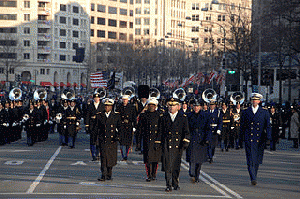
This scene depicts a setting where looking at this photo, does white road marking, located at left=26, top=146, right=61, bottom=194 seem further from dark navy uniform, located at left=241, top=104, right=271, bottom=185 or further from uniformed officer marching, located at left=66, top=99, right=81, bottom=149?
dark navy uniform, located at left=241, top=104, right=271, bottom=185

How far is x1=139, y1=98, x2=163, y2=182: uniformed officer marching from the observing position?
1602 cm

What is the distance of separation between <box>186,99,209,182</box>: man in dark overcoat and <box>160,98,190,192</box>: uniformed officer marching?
1382 millimetres

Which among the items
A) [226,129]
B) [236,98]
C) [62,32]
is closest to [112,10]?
[62,32]

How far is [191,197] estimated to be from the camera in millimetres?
13953

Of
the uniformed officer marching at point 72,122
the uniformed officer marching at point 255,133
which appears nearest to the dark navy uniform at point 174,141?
the uniformed officer marching at point 255,133

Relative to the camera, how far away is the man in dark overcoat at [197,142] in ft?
54.5

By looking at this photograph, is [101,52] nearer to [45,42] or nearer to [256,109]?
[45,42]

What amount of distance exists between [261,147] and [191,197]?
133 inches

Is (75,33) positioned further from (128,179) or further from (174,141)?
(174,141)

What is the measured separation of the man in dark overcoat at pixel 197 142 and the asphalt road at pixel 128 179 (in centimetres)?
33

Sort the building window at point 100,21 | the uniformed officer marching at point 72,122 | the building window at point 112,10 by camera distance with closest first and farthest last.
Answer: the uniformed officer marching at point 72,122, the building window at point 100,21, the building window at point 112,10

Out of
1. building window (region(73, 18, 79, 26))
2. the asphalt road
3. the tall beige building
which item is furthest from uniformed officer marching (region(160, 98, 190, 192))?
building window (region(73, 18, 79, 26))

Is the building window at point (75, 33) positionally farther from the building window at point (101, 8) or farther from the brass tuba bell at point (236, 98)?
the brass tuba bell at point (236, 98)

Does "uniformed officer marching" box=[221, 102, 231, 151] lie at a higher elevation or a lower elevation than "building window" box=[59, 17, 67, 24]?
lower
